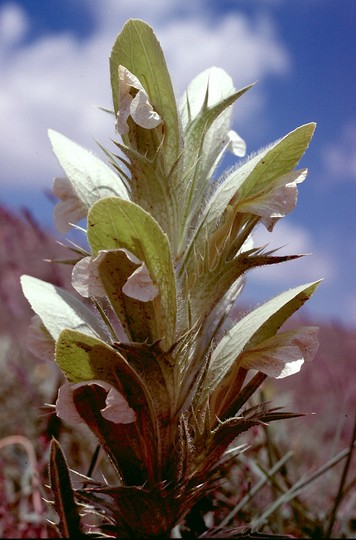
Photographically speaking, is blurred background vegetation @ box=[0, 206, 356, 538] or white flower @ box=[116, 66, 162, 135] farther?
blurred background vegetation @ box=[0, 206, 356, 538]

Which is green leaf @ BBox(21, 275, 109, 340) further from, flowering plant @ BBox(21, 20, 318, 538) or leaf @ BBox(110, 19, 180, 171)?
leaf @ BBox(110, 19, 180, 171)

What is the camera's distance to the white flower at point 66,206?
748 mm

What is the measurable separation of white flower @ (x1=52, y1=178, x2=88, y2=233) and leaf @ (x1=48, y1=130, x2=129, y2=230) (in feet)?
0.05

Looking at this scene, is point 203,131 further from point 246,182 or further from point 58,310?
point 58,310

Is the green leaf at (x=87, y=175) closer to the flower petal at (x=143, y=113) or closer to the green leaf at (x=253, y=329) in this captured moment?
the flower petal at (x=143, y=113)

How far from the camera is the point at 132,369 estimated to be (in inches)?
22.8

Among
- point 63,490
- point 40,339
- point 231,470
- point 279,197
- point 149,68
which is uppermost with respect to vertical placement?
point 149,68

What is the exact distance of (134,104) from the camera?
2.05ft

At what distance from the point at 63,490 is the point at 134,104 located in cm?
39

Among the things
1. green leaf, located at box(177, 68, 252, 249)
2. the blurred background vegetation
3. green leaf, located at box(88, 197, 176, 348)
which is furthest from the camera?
the blurred background vegetation

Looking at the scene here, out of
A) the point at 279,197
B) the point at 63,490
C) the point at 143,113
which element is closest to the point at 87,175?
the point at 143,113

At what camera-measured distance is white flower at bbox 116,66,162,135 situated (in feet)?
2.05

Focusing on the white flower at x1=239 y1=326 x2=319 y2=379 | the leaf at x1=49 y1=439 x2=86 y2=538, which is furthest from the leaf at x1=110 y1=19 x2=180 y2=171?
the leaf at x1=49 y1=439 x2=86 y2=538

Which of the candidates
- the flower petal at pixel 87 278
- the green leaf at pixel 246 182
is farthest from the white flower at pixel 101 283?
the green leaf at pixel 246 182
